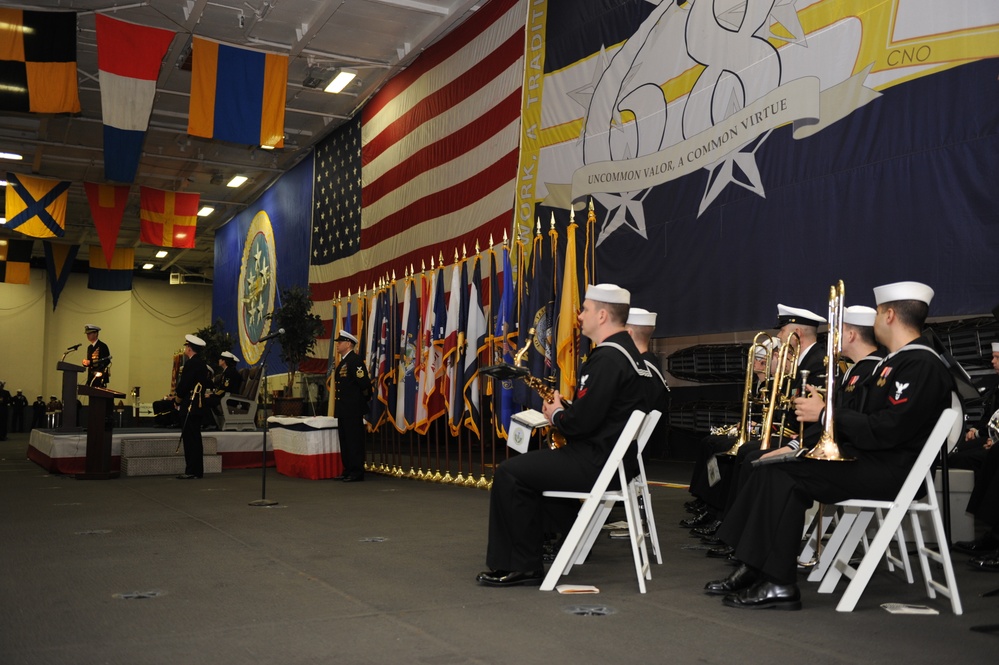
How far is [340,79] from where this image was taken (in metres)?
14.5

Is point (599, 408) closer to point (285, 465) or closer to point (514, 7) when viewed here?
point (285, 465)

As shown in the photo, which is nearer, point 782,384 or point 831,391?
point 831,391

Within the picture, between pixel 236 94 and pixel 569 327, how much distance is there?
6.35m

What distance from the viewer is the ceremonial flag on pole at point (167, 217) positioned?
58.1 ft

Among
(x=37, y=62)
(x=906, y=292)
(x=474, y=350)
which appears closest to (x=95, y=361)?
(x=37, y=62)

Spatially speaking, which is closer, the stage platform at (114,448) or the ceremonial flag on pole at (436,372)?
the ceremonial flag on pole at (436,372)

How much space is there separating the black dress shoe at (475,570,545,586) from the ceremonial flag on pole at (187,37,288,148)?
A: 859 centimetres

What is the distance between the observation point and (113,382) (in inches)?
1139

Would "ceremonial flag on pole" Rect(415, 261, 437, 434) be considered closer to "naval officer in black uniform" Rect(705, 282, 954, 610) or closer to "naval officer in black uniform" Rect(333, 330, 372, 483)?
"naval officer in black uniform" Rect(333, 330, 372, 483)

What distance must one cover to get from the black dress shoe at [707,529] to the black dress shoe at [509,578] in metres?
1.73

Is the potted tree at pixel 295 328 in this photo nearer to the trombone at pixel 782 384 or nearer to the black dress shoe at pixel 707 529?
the black dress shoe at pixel 707 529

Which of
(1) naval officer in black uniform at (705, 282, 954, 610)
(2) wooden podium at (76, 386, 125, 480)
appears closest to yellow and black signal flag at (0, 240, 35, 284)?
(2) wooden podium at (76, 386, 125, 480)

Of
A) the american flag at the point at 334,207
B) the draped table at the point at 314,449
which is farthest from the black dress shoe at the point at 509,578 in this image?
the american flag at the point at 334,207

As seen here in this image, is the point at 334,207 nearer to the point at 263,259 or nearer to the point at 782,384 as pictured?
the point at 263,259
